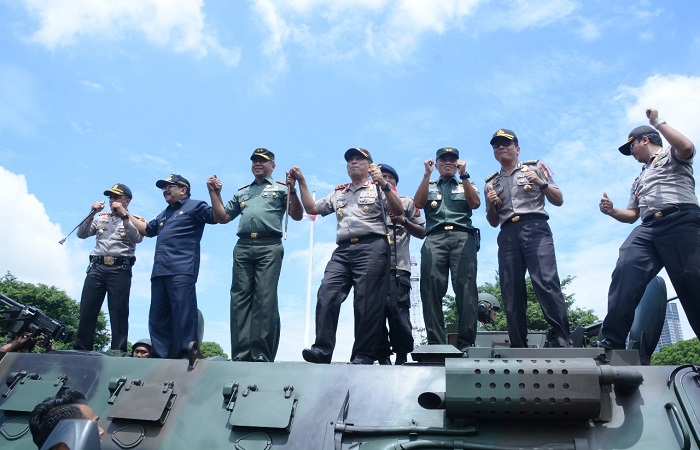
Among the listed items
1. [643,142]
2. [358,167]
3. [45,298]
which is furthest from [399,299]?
[45,298]

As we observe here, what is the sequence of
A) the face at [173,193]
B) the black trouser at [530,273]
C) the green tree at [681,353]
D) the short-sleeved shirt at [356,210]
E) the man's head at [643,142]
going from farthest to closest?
1. the green tree at [681,353]
2. the face at [173,193]
3. the short-sleeved shirt at [356,210]
4. the man's head at [643,142]
5. the black trouser at [530,273]

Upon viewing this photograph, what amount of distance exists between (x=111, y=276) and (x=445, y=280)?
395 cm

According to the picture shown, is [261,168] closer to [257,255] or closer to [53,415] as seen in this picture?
[257,255]

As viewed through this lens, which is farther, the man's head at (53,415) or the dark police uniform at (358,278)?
the dark police uniform at (358,278)

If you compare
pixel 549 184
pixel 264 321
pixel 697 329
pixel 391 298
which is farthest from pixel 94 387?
pixel 697 329

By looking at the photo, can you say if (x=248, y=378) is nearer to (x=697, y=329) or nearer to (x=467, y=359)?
(x=467, y=359)

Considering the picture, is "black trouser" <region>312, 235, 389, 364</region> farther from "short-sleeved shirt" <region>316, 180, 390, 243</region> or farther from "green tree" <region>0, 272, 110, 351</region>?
"green tree" <region>0, 272, 110, 351</region>

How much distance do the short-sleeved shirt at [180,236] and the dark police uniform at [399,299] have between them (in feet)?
7.13

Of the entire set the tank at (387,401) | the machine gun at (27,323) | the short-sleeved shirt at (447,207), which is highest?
the short-sleeved shirt at (447,207)

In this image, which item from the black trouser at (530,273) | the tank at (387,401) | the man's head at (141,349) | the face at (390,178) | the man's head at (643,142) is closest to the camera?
the tank at (387,401)

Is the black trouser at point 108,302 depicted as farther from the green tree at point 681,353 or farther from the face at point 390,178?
the green tree at point 681,353

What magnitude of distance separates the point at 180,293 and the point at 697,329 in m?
4.80

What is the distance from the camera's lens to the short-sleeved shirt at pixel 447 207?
21.6 feet

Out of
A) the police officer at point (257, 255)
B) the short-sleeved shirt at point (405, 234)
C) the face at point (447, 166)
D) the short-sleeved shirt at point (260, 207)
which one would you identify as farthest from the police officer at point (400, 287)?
the short-sleeved shirt at point (260, 207)
